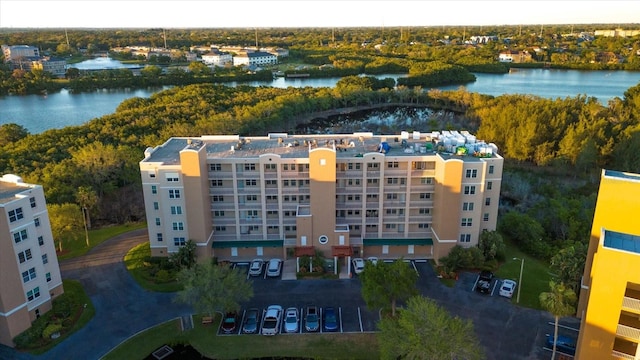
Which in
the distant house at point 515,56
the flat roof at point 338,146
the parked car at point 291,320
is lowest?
the parked car at point 291,320

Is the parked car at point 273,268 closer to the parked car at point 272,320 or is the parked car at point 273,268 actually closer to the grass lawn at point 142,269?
the parked car at point 272,320

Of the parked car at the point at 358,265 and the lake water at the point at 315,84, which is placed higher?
the lake water at the point at 315,84

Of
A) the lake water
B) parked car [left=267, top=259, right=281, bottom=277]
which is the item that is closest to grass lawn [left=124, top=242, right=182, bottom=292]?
parked car [left=267, top=259, right=281, bottom=277]

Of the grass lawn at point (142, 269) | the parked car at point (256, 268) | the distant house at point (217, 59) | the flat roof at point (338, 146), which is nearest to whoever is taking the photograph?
the grass lawn at point (142, 269)

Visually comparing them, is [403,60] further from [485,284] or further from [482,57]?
[485,284]

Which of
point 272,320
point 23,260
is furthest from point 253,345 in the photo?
point 23,260

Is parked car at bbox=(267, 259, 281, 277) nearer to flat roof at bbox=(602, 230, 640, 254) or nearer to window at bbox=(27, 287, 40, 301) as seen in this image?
window at bbox=(27, 287, 40, 301)

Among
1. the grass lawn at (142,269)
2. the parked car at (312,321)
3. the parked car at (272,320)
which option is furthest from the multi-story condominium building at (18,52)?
the parked car at (312,321)
